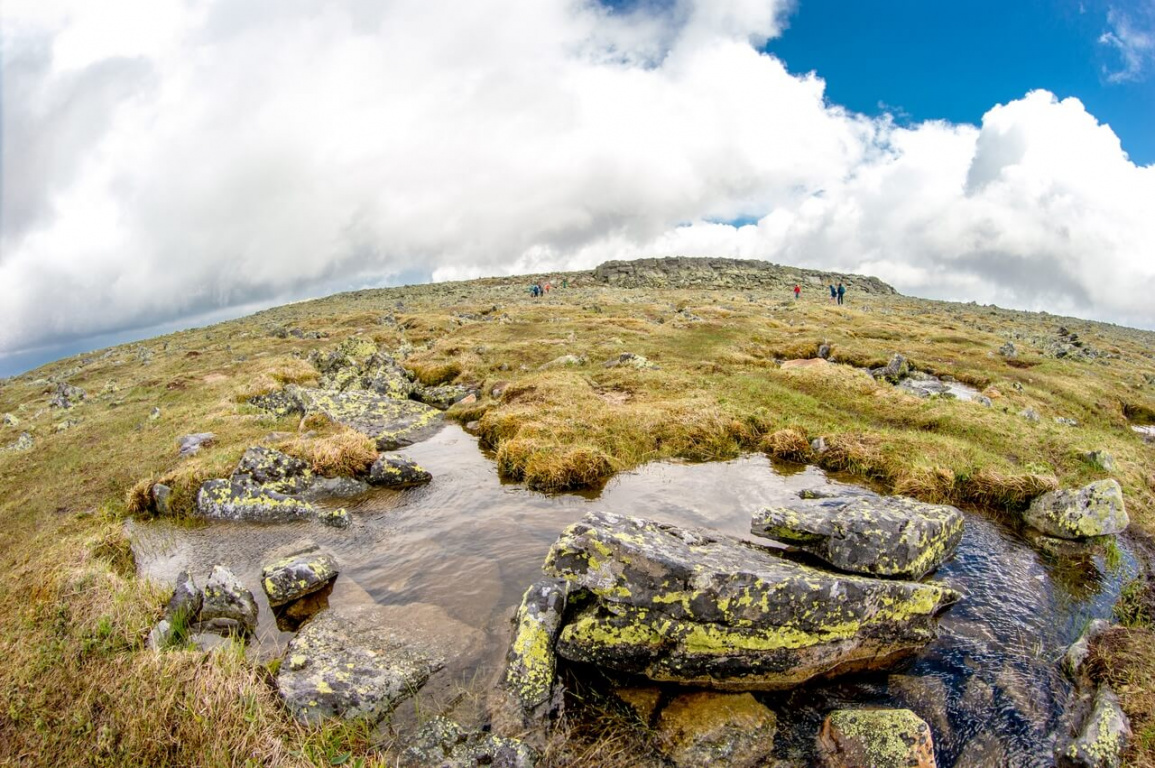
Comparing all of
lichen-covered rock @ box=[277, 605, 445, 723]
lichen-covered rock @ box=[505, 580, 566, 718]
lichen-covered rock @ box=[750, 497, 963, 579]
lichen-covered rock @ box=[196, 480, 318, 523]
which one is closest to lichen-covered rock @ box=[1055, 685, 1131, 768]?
lichen-covered rock @ box=[750, 497, 963, 579]

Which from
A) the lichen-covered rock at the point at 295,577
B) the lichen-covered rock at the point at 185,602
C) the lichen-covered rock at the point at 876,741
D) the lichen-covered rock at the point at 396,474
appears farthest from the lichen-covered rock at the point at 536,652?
the lichen-covered rock at the point at 396,474

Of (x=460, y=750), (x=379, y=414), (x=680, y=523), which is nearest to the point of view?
(x=460, y=750)

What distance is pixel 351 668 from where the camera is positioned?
9797 mm

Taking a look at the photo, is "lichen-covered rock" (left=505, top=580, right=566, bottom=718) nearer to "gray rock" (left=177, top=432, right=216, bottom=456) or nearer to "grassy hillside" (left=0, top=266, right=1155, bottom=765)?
"grassy hillside" (left=0, top=266, right=1155, bottom=765)

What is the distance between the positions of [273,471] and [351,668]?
39.2ft

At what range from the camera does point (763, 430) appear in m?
24.0

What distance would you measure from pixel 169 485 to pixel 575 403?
1691cm

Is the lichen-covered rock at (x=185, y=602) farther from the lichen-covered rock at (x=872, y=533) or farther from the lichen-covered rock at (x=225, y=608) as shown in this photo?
the lichen-covered rock at (x=872, y=533)

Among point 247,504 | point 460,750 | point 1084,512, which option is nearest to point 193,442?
point 247,504

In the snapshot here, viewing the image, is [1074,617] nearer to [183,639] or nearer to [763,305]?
[183,639]

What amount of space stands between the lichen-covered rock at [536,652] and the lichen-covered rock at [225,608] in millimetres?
5964

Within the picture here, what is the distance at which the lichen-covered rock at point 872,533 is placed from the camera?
1251 centimetres

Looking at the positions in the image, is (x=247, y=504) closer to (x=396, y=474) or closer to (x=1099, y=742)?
(x=396, y=474)

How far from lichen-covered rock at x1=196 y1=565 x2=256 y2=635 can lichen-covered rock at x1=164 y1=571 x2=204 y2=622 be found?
5.9 inches
